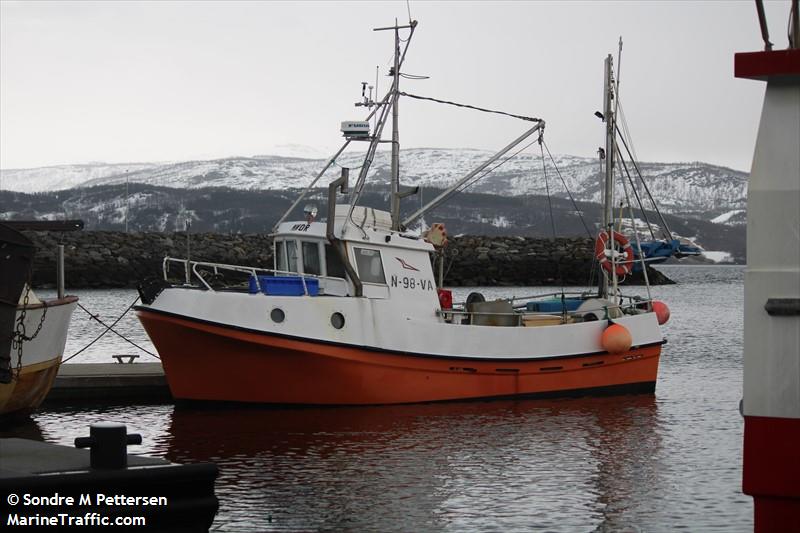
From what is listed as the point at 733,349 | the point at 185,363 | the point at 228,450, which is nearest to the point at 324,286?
the point at 185,363

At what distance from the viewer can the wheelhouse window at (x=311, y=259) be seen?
1759cm

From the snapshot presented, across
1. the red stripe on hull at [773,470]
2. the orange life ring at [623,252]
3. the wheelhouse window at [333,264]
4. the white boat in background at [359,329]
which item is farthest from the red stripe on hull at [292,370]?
the red stripe on hull at [773,470]

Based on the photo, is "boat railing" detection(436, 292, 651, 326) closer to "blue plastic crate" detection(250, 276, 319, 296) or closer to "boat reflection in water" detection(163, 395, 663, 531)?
"boat reflection in water" detection(163, 395, 663, 531)

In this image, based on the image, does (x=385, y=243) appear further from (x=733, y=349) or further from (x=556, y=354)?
(x=733, y=349)

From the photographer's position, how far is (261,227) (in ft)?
593

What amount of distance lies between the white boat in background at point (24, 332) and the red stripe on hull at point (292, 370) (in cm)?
129

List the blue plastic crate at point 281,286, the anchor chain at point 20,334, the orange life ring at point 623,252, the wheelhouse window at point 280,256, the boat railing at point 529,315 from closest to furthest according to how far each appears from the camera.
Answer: the anchor chain at point 20,334
the blue plastic crate at point 281,286
the wheelhouse window at point 280,256
the boat railing at point 529,315
the orange life ring at point 623,252

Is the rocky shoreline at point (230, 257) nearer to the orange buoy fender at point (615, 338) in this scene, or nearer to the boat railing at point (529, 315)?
the boat railing at point (529, 315)

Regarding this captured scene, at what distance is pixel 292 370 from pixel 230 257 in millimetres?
55222

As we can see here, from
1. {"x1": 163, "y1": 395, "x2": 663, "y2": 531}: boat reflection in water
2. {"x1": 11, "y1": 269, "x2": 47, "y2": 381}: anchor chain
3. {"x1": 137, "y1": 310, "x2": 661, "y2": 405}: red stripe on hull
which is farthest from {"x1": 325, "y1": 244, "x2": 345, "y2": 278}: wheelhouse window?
{"x1": 11, "y1": 269, "x2": 47, "y2": 381}: anchor chain

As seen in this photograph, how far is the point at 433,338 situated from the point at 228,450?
4.08m

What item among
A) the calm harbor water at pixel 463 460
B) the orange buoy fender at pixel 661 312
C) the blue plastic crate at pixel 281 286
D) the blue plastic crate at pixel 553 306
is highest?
the blue plastic crate at pixel 281 286

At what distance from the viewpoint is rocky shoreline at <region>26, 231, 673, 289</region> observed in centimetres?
6619

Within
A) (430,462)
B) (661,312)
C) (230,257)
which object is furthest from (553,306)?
(230,257)
